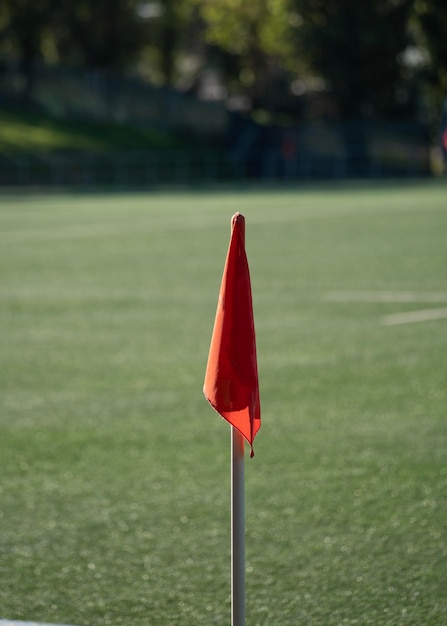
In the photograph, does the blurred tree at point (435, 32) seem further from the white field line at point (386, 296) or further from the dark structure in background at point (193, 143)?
the white field line at point (386, 296)

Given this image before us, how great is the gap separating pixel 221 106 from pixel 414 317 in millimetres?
49695

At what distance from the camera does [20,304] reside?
1187 cm

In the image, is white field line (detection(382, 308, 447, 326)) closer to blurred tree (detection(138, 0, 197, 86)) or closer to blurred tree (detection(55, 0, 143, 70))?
blurred tree (detection(55, 0, 143, 70))

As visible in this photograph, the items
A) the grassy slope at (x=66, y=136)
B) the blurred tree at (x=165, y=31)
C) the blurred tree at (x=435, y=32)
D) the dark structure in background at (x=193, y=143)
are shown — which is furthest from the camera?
the blurred tree at (x=165, y=31)

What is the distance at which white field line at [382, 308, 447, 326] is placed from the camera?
10203 millimetres

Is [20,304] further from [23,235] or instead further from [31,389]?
[23,235]

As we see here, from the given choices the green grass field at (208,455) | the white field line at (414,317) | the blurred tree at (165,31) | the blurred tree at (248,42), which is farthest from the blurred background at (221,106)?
the white field line at (414,317)

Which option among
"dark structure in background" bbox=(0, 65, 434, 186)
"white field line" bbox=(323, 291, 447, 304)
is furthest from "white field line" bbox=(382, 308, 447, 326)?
"dark structure in background" bbox=(0, 65, 434, 186)

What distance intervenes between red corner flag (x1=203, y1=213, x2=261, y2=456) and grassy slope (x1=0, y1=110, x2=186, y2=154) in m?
49.0

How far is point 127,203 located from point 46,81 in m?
29.3

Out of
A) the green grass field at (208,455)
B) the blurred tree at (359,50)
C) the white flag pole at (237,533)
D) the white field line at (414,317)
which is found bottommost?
the white field line at (414,317)

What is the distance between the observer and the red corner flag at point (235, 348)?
2.86 metres

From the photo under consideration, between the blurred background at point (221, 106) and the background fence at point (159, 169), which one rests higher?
the blurred background at point (221, 106)

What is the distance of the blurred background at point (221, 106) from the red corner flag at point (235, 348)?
154 ft
